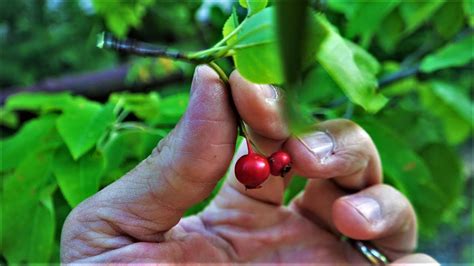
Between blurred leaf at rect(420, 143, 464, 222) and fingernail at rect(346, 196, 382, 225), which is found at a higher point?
fingernail at rect(346, 196, 382, 225)

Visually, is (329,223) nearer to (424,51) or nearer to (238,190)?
(238,190)

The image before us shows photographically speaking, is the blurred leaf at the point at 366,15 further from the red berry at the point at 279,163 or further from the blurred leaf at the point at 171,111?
the red berry at the point at 279,163

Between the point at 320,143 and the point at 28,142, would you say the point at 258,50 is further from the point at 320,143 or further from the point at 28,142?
the point at 28,142

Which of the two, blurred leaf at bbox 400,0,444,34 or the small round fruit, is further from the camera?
blurred leaf at bbox 400,0,444,34

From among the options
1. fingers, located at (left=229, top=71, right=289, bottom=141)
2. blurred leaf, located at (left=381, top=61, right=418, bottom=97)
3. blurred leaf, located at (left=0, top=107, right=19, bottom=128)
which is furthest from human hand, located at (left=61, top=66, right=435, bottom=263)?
blurred leaf, located at (left=0, top=107, right=19, bottom=128)

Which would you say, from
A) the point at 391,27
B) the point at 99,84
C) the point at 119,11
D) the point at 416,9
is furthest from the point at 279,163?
the point at 99,84

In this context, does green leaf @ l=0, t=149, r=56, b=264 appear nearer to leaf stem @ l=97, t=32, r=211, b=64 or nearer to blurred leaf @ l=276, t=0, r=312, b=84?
leaf stem @ l=97, t=32, r=211, b=64

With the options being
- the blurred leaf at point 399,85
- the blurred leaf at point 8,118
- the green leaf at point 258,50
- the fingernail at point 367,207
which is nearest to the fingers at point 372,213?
the fingernail at point 367,207
